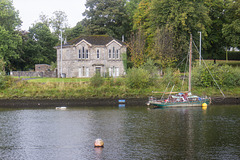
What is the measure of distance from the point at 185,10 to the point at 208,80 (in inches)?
635

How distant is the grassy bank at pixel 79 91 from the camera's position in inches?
2159

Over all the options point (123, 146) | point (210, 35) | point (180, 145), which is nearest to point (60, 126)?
point (123, 146)

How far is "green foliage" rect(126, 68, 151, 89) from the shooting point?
5744 cm

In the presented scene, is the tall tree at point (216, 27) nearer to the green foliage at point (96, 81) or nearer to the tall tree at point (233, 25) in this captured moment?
the tall tree at point (233, 25)

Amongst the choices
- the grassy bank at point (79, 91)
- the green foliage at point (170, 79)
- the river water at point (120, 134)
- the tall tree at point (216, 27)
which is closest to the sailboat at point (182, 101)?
the grassy bank at point (79, 91)

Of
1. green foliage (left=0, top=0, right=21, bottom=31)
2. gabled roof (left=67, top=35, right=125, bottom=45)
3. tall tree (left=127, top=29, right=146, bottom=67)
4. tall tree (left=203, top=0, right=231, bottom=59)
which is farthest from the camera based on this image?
green foliage (left=0, top=0, right=21, bottom=31)

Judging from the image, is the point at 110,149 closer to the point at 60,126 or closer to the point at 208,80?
the point at 60,126

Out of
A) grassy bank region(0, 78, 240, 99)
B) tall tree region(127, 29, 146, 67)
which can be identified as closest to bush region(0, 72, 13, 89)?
grassy bank region(0, 78, 240, 99)

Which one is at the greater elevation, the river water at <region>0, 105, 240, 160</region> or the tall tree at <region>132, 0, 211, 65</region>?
the tall tree at <region>132, 0, 211, 65</region>

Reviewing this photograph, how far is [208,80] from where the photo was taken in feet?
192

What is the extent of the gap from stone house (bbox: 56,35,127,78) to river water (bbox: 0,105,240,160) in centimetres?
2994

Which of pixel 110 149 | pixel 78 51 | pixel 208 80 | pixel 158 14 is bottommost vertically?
pixel 110 149

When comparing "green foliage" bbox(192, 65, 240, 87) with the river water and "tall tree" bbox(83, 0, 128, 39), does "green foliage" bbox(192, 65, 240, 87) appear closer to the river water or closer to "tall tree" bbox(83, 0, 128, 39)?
the river water

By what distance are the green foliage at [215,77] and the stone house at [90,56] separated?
893 inches
